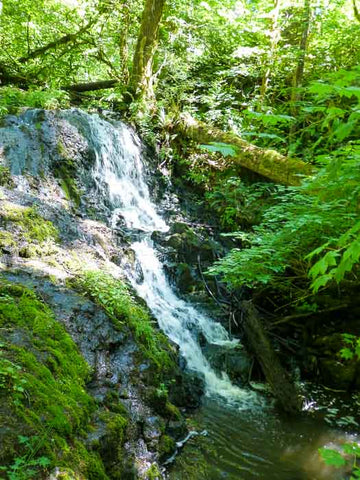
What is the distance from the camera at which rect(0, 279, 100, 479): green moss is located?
237 centimetres

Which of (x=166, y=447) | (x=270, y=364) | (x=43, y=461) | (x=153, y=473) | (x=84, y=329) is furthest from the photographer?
(x=270, y=364)

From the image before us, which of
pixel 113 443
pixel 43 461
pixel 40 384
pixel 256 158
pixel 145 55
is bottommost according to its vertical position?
pixel 113 443

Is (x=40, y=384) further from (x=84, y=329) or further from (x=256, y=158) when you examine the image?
(x=256, y=158)

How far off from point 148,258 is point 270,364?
293cm

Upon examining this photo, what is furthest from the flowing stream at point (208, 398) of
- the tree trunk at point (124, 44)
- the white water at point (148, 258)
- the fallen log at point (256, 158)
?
the tree trunk at point (124, 44)

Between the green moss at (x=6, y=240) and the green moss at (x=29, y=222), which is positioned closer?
the green moss at (x=6, y=240)

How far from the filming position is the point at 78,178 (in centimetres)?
737

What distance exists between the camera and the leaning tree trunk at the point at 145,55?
1081 cm

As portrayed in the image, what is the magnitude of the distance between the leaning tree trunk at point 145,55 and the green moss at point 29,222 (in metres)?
6.76

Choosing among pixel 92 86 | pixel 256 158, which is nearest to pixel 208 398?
pixel 256 158

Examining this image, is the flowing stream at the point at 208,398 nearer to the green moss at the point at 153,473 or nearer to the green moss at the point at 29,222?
the green moss at the point at 153,473

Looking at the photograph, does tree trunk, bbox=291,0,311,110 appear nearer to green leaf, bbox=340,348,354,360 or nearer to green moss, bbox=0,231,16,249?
green leaf, bbox=340,348,354,360

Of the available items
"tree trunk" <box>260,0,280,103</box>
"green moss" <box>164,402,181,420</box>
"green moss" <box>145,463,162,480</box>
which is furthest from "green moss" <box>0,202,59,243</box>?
"tree trunk" <box>260,0,280,103</box>

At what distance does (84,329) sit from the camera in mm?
3861
